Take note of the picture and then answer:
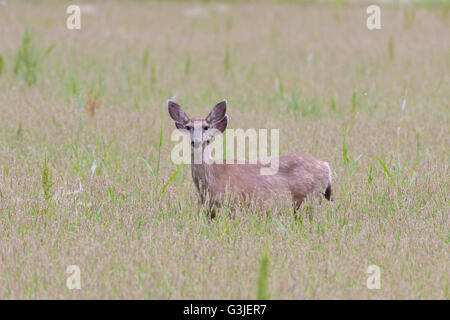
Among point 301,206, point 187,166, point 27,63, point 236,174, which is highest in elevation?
point 27,63

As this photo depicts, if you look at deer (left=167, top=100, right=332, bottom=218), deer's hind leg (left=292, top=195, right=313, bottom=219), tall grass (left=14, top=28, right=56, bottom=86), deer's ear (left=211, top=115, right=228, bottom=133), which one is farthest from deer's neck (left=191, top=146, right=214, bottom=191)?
tall grass (left=14, top=28, right=56, bottom=86)

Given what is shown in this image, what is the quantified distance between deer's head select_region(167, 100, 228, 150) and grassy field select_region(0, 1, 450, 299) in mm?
654

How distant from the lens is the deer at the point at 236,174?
6.04m

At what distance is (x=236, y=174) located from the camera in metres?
6.30

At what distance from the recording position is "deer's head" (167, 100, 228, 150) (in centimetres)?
587

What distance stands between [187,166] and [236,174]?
1732 millimetres

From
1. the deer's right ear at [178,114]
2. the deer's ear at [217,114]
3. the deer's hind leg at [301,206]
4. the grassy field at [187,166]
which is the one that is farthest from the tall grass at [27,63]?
the deer's hind leg at [301,206]

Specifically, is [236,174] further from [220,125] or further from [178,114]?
[178,114]

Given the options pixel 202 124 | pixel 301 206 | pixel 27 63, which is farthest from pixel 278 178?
pixel 27 63

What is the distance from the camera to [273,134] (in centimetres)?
875

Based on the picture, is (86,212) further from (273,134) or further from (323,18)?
(323,18)

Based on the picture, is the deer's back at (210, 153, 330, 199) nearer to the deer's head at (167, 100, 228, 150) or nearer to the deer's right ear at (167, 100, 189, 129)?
the deer's head at (167, 100, 228, 150)
